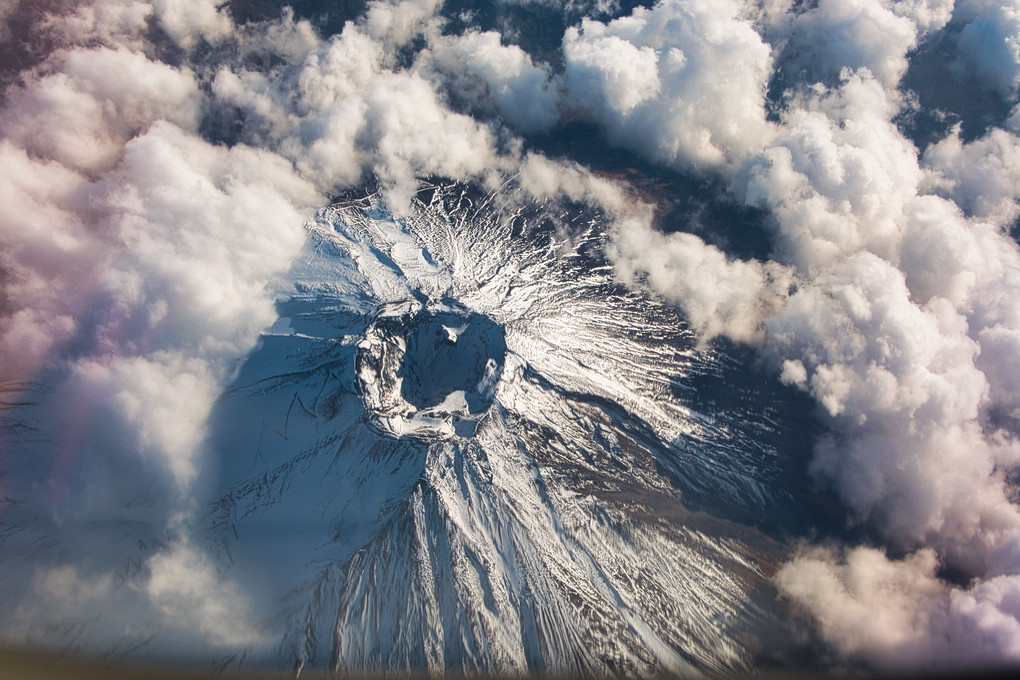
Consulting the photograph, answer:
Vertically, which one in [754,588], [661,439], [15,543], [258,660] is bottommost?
[15,543]

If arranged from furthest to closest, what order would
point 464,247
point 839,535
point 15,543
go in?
point 464,247 → point 839,535 → point 15,543

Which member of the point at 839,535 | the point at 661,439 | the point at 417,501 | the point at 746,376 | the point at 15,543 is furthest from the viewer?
the point at 746,376

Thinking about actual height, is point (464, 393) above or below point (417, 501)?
above

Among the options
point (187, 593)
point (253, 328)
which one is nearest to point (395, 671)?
point (187, 593)

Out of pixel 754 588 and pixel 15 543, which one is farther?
pixel 754 588

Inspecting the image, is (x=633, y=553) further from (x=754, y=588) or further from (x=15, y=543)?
(x=15, y=543)

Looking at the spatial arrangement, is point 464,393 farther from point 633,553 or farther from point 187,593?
point 187,593
